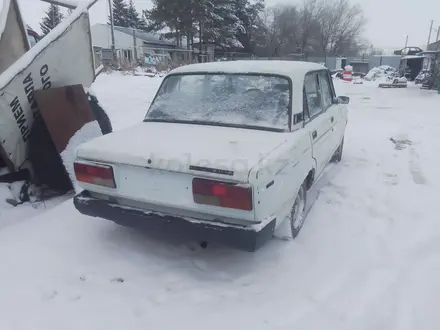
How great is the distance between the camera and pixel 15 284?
2.60 meters

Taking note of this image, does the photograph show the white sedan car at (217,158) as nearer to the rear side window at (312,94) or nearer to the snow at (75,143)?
the rear side window at (312,94)

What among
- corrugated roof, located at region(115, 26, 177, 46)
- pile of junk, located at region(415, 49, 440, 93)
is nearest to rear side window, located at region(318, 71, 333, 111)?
pile of junk, located at region(415, 49, 440, 93)

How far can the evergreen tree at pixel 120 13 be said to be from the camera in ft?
199

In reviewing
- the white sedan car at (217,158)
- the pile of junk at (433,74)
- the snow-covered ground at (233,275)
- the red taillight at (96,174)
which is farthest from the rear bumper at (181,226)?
the pile of junk at (433,74)

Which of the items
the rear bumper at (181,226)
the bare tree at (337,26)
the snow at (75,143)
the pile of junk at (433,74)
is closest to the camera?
the rear bumper at (181,226)

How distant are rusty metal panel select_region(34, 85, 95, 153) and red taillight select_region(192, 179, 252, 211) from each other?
7.36 ft

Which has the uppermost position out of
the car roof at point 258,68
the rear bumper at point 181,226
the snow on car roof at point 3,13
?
the snow on car roof at point 3,13

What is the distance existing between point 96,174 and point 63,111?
171cm

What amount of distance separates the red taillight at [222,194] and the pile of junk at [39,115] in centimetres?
215

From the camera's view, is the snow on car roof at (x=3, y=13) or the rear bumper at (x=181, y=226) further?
the snow on car roof at (x=3, y=13)

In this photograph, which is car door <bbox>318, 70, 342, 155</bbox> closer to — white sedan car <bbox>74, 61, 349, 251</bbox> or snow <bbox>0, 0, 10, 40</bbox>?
white sedan car <bbox>74, 61, 349, 251</bbox>

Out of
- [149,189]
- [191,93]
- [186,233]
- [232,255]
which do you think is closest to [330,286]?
[232,255]

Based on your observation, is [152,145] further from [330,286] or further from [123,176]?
[330,286]

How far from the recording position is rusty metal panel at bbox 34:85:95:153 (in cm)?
392
